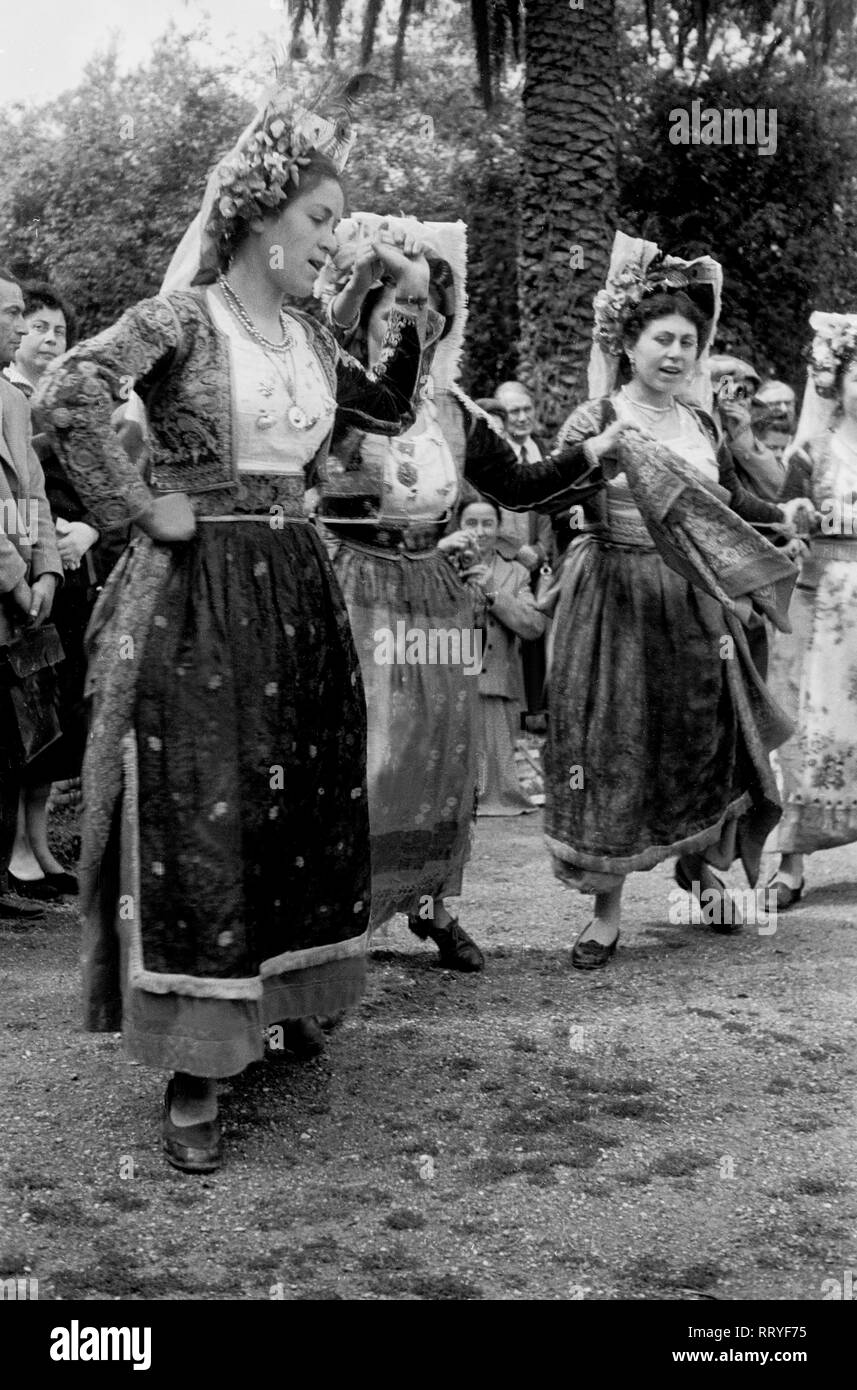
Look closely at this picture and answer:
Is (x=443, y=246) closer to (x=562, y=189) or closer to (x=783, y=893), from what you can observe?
(x=783, y=893)

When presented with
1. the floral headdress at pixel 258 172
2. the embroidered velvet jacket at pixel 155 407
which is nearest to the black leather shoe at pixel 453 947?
the embroidered velvet jacket at pixel 155 407

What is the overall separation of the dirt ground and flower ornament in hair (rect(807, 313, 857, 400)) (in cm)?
225

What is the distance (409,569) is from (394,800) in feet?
2.18

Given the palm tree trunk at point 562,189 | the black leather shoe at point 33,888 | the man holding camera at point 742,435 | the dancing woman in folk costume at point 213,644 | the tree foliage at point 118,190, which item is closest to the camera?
the dancing woman in folk costume at point 213,644

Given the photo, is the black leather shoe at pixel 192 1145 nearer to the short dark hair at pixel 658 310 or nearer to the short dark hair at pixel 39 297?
the short dark hair at pixel 658 310

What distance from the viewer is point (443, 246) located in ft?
16.7

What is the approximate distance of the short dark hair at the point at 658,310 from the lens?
17.9ft

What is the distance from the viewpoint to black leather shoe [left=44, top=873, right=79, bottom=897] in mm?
6438

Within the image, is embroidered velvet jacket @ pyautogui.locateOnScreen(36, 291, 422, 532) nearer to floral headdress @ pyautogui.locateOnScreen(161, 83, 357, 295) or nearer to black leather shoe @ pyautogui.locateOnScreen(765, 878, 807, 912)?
floral headdress @ pyautogui.locateOnScreen(161, 83, 357, 295)

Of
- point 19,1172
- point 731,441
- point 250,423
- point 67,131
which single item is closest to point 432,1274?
point 19,1172

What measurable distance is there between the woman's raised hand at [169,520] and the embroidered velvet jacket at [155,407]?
29 mm

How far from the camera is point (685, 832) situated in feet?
18.5
